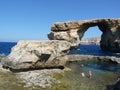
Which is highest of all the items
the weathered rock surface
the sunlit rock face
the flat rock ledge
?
the sunlit rock face

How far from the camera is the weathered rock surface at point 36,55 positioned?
41.4m

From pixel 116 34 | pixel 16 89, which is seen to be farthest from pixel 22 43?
pixel 116 34

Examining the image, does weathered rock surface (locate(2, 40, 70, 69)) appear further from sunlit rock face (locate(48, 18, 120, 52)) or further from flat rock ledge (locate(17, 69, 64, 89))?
sunlit rock face (locate(48, 18, 120, 52))

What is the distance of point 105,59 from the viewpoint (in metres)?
65.2

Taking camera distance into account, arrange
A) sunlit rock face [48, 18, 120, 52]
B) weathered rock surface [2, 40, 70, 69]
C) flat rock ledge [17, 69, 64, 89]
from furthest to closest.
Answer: sunlit rock face [48, 18, 120, 52] < weathered rock surface [2, 40, 70, 69] < flat rock ledge [17, 69, 64, 89]

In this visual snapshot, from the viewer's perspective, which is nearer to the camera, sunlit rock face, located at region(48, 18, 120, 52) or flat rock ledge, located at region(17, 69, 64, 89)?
flat rock ledge, located at region(17, 69, 64, 89)

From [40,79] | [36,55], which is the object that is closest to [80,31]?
[36,55]

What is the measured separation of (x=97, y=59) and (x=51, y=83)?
36914 millimetres

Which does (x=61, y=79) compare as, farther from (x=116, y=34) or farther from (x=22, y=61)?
(x=116, y=34)

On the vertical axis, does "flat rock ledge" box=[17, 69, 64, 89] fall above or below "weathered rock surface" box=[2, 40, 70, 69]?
below

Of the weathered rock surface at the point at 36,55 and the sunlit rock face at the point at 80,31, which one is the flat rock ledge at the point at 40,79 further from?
the sunlit rock face at the point at 80,31

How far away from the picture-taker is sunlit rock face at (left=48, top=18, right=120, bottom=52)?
73812 mm

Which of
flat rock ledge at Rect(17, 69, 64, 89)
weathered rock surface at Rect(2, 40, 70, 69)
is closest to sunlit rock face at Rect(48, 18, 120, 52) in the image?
weathered rock surface at Rect(2, 40, 70, 69)

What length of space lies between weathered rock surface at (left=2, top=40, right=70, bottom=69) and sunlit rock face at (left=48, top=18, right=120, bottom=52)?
92.6 feet
